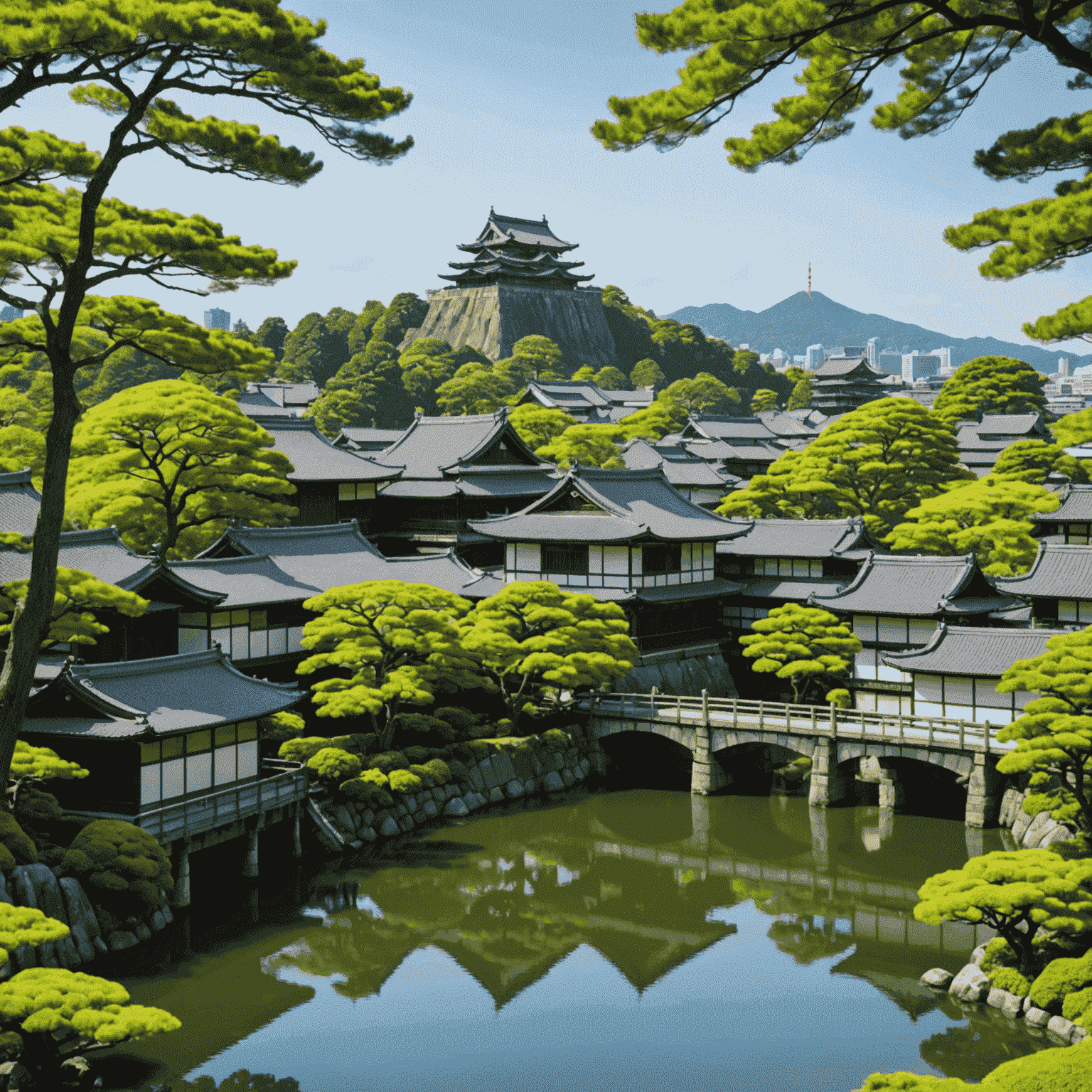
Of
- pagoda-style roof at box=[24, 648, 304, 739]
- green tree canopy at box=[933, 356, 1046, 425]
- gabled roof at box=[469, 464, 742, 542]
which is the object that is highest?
green tree canopy at box=[933, 356, 1046, 425]

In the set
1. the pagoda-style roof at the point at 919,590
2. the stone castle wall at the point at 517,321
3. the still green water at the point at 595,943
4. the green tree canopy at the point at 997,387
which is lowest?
the still green water at the point at 595,943

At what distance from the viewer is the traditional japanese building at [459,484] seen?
1741 inches

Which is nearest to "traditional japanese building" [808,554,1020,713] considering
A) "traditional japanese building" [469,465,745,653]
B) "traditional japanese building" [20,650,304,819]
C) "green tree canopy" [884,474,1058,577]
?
"traditional japanese building" [469,465,745,653]

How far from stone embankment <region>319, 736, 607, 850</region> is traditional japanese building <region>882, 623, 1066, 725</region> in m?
9.06

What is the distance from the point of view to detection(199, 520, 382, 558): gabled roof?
33562mm

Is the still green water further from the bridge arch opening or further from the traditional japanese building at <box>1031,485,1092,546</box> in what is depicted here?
the traditional japanese building at <box>1031,485,1092,546</box>

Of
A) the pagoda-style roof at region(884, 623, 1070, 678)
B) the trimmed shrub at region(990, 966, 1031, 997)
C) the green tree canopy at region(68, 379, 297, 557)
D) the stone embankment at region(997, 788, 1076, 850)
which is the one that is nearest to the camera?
the trimmed shrub at region(990, 966, 1031, 997)

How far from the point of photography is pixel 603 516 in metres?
38.8

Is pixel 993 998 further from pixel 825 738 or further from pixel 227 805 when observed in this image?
pixel 227 805

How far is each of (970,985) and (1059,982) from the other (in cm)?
174

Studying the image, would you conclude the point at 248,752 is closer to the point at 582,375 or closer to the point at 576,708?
the point at 576,708

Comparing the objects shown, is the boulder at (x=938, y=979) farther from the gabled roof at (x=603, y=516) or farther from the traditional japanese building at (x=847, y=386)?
the traditional japanese building at (x=847, y=386)

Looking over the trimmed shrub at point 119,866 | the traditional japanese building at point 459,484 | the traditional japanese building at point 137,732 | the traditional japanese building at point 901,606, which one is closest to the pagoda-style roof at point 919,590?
the traditional japanese building at point 901,606

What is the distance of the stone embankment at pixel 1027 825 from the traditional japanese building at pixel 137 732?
16.3 meters
